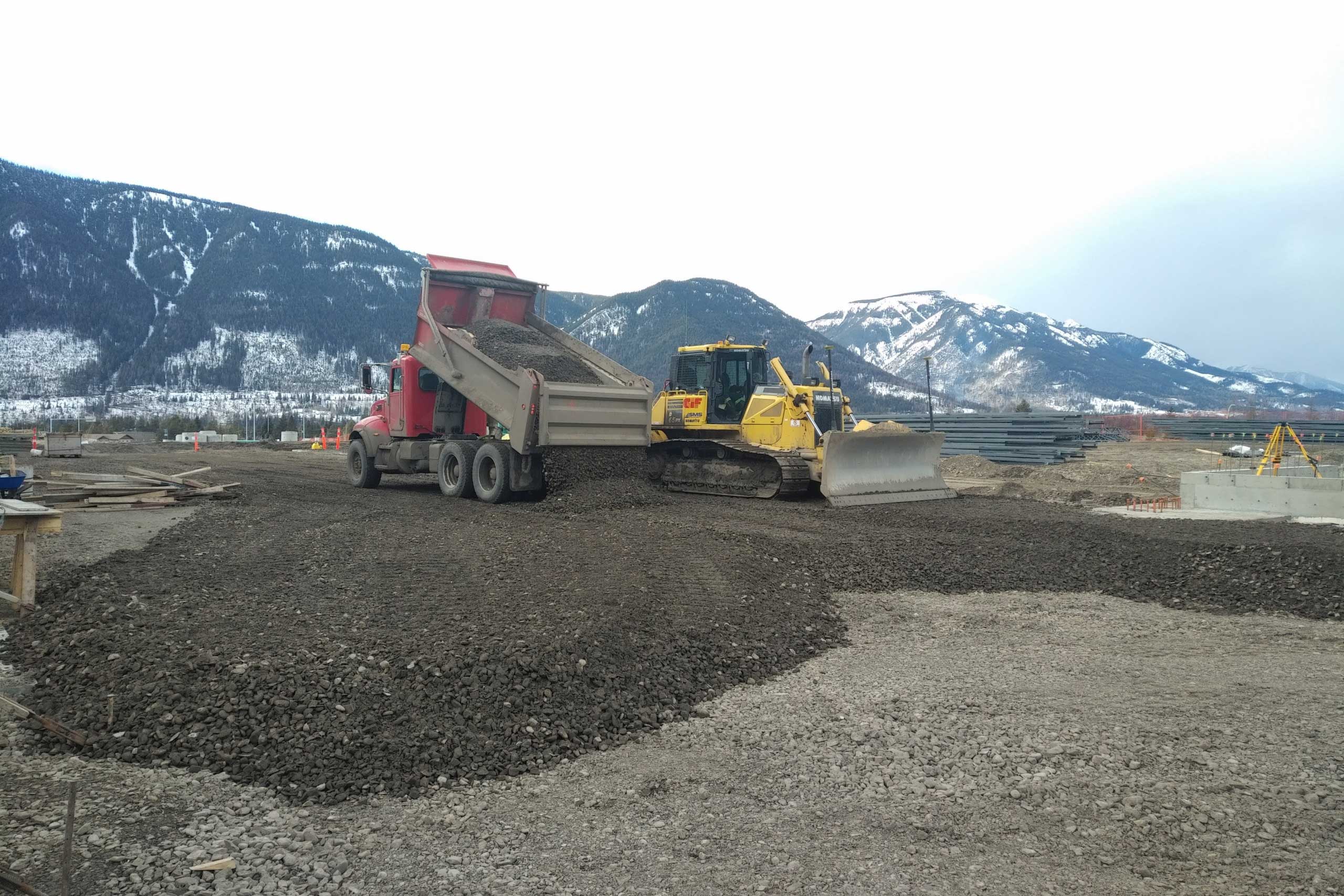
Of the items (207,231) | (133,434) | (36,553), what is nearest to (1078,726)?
(36,553)

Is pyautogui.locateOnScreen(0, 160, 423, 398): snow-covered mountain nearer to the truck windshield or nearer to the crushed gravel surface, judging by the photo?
the truck windshield

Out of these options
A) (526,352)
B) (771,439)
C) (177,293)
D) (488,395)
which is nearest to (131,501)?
(488,395)

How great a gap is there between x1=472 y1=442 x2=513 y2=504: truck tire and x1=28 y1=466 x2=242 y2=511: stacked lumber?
4.10 m

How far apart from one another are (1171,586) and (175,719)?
26.1 ft

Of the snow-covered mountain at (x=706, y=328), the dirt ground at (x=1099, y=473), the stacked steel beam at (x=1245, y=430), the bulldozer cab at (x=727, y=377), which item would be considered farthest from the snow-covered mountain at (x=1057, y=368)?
the bulldozer cab at (x=727, y=377)

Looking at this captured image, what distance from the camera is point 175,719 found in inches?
163

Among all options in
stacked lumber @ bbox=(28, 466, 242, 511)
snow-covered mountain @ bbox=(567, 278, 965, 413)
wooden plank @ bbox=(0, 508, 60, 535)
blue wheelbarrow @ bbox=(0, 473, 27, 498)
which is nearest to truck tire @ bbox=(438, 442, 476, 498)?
stacked lumber @ bbox=(28, 466, 242, 511)

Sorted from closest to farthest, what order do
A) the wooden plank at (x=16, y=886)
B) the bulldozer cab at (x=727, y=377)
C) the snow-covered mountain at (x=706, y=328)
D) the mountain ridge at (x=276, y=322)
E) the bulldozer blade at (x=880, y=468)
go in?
the wooden plank at (x=16, y=886) → the bulldozer blade at (x=880, y=468) → the bulldozer cab at (x=727, y=377) → the snow-covered mountain at (x=706, y=328) → the mountain ridge at (x=276, y=322)

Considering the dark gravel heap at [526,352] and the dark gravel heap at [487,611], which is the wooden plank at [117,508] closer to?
the dark gravel heap at [487,611]

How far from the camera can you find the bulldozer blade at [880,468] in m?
13.6

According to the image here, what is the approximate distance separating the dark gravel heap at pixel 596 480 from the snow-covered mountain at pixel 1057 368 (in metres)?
114

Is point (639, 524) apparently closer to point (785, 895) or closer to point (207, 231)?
point (785, 895)

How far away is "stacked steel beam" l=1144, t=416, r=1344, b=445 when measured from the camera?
111 ft

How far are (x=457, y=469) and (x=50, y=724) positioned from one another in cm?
1067
